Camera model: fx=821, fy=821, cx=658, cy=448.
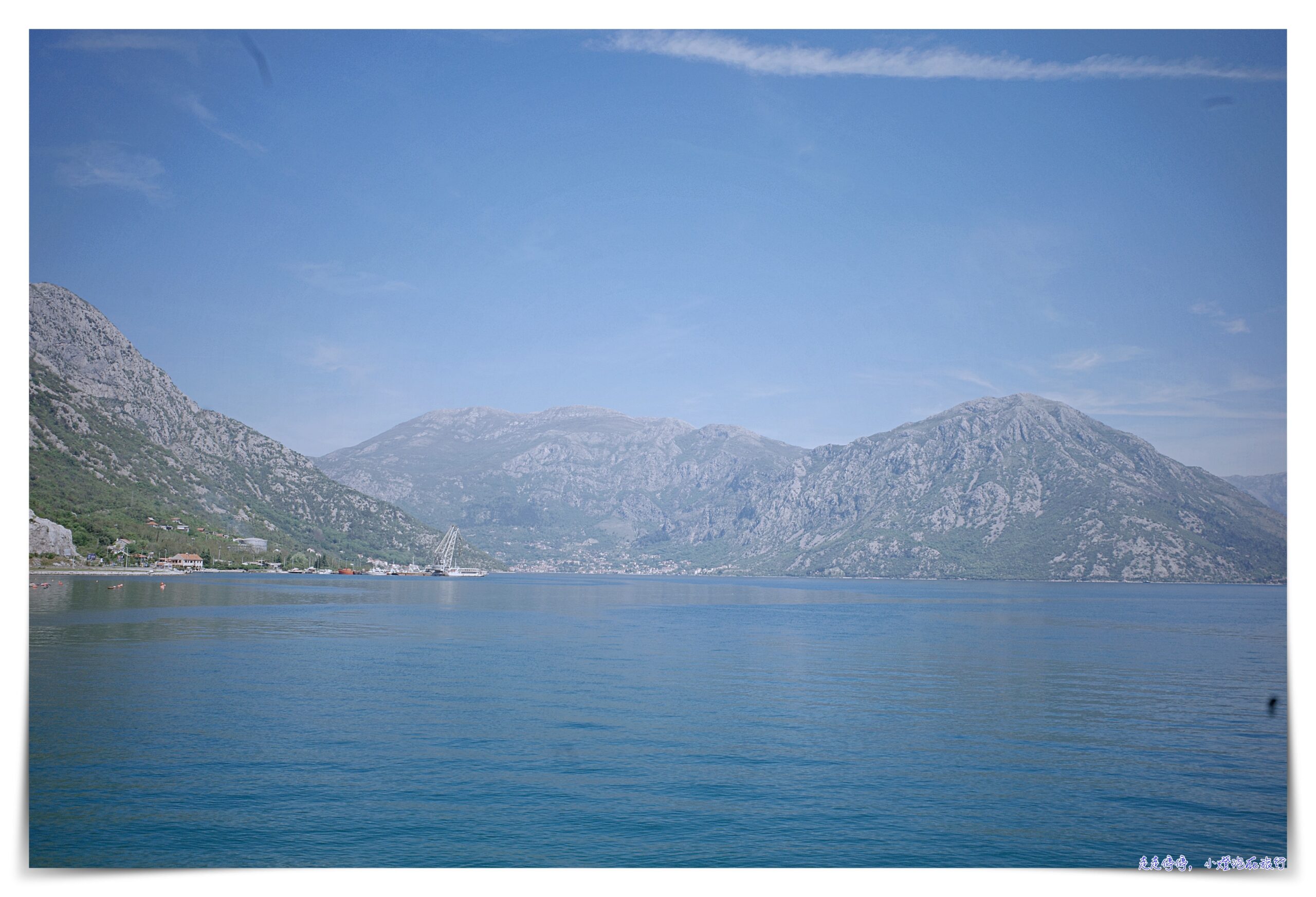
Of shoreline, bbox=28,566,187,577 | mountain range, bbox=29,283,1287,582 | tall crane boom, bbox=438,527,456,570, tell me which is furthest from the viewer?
tall crane boom, bbox=438,527,456,570

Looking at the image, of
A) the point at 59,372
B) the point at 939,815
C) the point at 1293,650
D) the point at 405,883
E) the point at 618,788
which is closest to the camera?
the point at 405,883

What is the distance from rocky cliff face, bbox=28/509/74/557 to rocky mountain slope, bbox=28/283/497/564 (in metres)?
1.71

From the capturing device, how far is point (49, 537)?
221 ft

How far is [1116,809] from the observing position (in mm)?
12102

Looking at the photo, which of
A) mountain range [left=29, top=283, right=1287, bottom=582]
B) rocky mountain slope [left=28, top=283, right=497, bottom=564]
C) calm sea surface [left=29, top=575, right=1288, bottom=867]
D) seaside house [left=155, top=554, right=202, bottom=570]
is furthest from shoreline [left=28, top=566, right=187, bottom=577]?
calm sea surface [left=29, top=575, right=1288, bottom=867]

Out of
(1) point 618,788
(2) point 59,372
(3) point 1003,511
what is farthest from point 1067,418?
(1) point 618,788

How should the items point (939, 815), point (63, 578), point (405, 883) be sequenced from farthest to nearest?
1. point (63, 578)
2. point (939, 815)
3. point (405, 883)

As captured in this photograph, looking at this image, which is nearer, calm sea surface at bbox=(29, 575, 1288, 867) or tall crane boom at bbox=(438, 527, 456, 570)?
calm sea surface at bbox=(29, 575, 1288, 867)

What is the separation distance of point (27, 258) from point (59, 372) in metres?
85.6

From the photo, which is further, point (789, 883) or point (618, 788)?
point (618, 788)

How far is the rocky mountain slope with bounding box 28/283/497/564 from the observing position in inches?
2830

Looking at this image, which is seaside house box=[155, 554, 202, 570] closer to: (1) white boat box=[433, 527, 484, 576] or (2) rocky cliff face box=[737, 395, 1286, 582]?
(1) white boat box=[433, 527, 484, 576]

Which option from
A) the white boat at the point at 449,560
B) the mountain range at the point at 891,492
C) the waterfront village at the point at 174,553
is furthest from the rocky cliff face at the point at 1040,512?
the waterfront village at the point at 174,553
